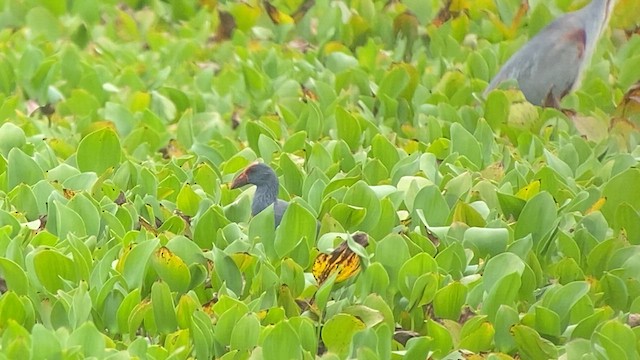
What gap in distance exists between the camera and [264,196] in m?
4.92

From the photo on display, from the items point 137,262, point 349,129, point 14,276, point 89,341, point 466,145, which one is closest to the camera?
point 89,341

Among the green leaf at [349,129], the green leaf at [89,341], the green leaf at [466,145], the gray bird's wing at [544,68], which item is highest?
the green leaf at [89,341]

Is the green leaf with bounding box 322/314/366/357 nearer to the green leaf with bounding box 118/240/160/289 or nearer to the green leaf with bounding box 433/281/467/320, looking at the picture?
the green leaf with bounding box 433/281/467/320

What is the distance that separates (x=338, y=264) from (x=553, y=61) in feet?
10.8

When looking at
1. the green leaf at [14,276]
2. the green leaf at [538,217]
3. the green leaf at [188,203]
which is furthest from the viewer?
the green leaf at [188,203]

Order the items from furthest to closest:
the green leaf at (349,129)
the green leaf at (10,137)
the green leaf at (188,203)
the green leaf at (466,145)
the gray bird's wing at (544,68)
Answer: the gray bird's wing at (544,68) < the green leaf at (349,129) < the green leaf at (466,145) < the green leaf at (10,137) < the green leaf at (188,203)

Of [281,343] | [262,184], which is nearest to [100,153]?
[262,184]

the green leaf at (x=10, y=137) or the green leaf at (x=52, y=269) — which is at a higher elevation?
the green leaf at (x=52, y=269)

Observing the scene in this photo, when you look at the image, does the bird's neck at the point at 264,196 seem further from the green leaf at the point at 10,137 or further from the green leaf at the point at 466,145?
the green leaf at the point at 10,137

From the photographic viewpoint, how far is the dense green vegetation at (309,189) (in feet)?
12.8

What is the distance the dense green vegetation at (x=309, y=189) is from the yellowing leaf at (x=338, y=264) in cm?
4

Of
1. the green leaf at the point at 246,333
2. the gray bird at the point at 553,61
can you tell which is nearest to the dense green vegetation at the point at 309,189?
the green leaf at the point at 246,333

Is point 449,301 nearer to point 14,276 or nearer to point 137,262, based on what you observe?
point 137,262

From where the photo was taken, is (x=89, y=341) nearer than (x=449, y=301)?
Yes
